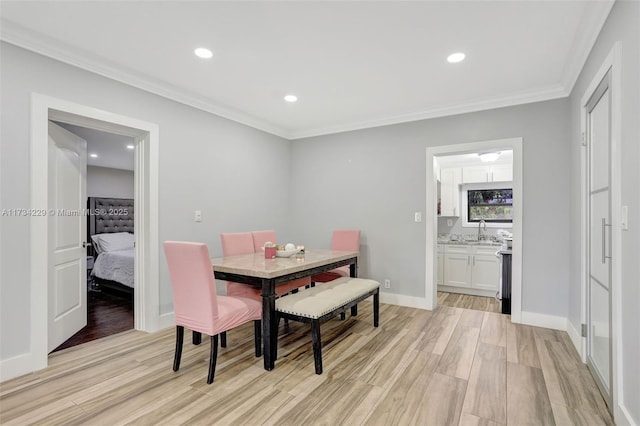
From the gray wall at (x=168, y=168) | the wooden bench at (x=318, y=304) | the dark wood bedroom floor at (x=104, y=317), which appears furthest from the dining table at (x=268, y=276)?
the dark wood bedroom floor at (x=104, y=317)

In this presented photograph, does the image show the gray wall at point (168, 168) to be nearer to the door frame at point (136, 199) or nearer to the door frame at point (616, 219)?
the door frame at point (136, 199)

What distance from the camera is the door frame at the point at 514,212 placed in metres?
3.47

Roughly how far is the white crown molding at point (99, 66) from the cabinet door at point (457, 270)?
12.5ft

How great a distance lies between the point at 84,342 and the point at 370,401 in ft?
8.81

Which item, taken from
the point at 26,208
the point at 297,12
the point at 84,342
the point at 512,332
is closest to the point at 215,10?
the point at 297,12

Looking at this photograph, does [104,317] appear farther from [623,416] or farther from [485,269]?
[485,269]

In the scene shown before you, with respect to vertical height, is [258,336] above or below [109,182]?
below

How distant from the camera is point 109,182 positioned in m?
5.95

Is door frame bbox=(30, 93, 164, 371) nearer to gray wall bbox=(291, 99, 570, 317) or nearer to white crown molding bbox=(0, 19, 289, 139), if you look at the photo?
white crown molding bbox=(0, 19, 289, 139)

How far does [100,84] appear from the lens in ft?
9.23

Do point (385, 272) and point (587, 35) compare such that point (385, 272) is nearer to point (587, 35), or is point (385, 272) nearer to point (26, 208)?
point (587, 35)

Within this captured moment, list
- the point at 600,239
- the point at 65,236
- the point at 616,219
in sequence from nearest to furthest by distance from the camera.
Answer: the point at 616,219 < the point at 600,239 < the point at 65,236

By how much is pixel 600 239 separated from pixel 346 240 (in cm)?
263

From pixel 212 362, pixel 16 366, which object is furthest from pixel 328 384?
pixel 16 366
